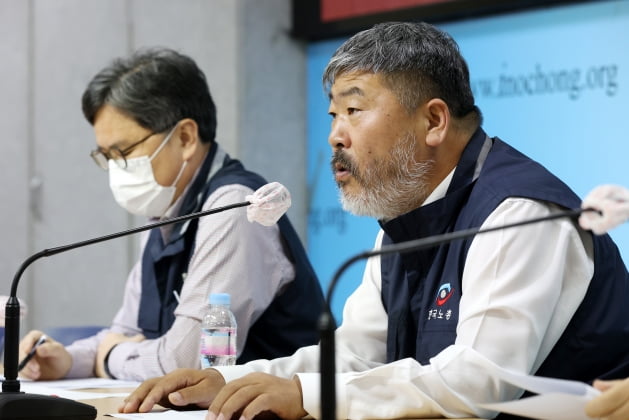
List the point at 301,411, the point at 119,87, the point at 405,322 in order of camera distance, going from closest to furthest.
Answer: the point at 301,411
the point at 405,322
the point at 119,87

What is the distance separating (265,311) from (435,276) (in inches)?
34.4

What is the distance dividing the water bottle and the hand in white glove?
1.23m

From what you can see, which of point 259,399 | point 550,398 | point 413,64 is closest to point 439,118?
point 413,64

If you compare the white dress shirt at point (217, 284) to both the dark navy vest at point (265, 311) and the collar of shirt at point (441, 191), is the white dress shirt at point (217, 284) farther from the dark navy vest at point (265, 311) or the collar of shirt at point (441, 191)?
the collar of shirt at point (441, 191)

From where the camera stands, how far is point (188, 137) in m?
2.99

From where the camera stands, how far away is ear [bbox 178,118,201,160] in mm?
2979

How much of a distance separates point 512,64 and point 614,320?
2.85m

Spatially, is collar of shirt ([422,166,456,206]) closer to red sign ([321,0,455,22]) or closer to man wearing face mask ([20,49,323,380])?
man wearing face mask ([20,49,323,380])

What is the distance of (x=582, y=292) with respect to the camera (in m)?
1.79

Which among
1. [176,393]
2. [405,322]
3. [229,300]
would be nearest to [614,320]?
[405,322]

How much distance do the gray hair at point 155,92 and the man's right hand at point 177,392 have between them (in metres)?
1.25

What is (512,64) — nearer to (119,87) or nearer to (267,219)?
(119,87)

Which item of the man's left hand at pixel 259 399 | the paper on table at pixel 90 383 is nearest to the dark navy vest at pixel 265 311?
the paper on table at pixel 90 383

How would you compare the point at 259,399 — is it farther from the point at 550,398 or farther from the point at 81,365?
the point at 81,365
